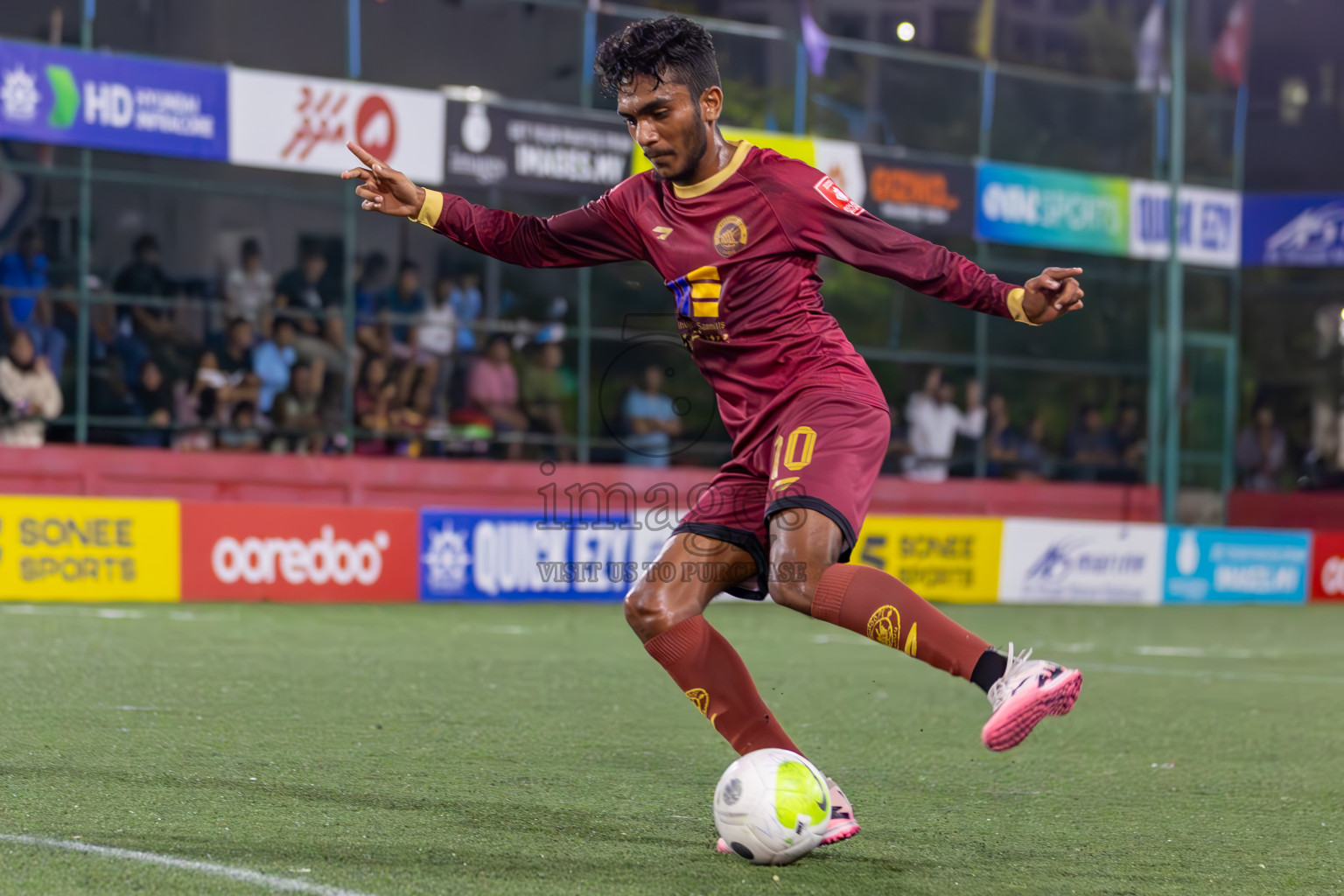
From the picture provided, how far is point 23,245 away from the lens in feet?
52.1

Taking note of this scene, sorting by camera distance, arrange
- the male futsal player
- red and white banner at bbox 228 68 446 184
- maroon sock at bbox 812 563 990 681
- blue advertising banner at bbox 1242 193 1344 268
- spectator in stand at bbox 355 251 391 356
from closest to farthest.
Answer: maroon sock at bbox 812 563 990 681 → the male futsal player → red and white banner at bbox 228 68 446 184 → spectator in stand at bbox 355 251 391 356 → blue advertising banner at bbox 1242 193 1344 268

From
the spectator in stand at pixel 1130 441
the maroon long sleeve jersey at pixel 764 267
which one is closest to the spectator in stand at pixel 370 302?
the spectator in stand at pixel 1130 441

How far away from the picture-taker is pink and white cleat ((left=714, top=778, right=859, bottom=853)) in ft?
13.6

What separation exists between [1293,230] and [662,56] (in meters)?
21.0

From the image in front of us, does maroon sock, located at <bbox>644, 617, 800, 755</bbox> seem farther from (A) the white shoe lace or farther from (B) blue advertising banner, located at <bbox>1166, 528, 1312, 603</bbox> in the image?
(B) blue advertising banner, located at <bbox>1166, 528, 1312, 603</bbox>

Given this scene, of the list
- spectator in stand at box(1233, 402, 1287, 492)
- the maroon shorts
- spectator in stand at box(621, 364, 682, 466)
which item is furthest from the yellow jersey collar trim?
spectator in stand at box(1233, 402, 1287, 492)

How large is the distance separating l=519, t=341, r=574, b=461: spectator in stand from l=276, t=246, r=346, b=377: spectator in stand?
2205mm

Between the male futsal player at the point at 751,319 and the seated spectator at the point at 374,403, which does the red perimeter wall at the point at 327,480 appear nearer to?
the seated spectator at the point at 374,403

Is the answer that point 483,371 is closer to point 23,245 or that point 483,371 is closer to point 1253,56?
point 23,245

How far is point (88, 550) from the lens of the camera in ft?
41.5

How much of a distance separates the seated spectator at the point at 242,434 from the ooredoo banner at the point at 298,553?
2.40m

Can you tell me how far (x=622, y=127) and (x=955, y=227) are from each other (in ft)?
15.7

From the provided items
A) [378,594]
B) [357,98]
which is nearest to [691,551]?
[378,594]

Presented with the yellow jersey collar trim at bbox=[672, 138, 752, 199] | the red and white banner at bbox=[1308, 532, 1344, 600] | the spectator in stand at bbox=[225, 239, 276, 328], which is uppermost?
the spectator in stand at bbox=[225, 239, 276, 328]
